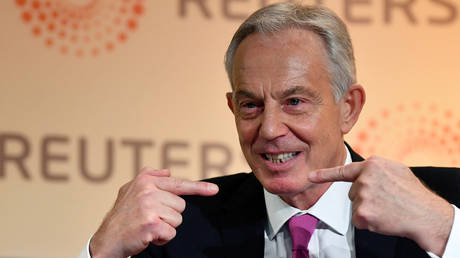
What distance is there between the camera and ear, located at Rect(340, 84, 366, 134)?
227cm

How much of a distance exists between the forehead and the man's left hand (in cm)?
36

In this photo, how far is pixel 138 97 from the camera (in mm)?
2941

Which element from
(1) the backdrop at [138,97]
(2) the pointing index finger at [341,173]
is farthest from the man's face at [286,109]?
(1) the backdrop at [138,97]

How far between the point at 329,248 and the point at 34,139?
118 cm

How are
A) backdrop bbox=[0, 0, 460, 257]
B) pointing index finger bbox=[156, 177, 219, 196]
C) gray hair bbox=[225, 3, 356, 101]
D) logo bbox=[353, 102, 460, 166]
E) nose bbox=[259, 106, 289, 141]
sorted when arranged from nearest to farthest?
pointing index finger bbox=[156, 177, 219, 196], nose bbox=[259, 106, 289, 141], gray hair bbox=[225, 3, 356, 101], backdrop bbox=[0, 0, 460, 257], logo bbox=[353, 102, 460, 166]

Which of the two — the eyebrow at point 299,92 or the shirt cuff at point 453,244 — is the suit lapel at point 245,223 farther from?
the shirt cuff at point 453,244

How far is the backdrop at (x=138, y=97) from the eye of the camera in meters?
2.87

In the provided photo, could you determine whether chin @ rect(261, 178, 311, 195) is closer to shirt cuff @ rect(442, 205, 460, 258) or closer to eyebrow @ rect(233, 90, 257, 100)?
eyebrow @ rect(233, 90, 257, 100)

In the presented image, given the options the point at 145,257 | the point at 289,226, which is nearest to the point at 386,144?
the point at 289,226

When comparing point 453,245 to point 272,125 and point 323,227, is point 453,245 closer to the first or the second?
point 323,227

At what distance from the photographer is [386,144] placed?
3.06 metres

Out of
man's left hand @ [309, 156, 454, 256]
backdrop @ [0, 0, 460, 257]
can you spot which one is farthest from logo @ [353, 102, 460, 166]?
man's left hand @ [309, 156, 454, 256]

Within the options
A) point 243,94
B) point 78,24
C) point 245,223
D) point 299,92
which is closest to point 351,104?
point 299,92

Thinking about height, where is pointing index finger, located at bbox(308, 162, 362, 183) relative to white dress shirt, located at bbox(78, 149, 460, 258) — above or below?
above
